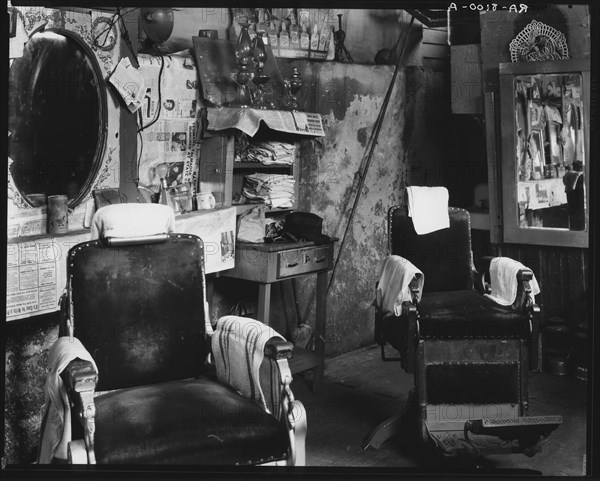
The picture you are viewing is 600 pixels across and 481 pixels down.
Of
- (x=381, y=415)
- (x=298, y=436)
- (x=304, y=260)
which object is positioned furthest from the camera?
(x=304, y=260)

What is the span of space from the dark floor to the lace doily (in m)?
2.04

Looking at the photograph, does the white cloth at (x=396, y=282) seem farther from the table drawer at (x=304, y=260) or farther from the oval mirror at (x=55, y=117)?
the oval mirror at (x=55, y=117)

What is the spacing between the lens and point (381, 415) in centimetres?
427

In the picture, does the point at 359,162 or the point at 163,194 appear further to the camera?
the point at 359,162

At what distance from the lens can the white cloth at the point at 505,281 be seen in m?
3.92

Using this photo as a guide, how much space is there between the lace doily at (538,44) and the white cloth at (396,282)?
6.21 ft

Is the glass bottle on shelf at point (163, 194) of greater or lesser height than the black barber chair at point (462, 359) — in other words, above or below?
above

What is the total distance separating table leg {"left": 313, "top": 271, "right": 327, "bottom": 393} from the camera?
15.2ft

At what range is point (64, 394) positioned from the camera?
8.40 feet

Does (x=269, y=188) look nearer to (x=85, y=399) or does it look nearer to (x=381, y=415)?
(x=381, y=415)

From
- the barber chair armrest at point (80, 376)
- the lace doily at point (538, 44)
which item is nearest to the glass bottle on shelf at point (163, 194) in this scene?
the barber chair armrest at point (80, 376)

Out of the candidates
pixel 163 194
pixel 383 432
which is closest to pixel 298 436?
pixel 383 432

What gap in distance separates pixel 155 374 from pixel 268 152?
6.37ft

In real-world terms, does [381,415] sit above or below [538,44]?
below
